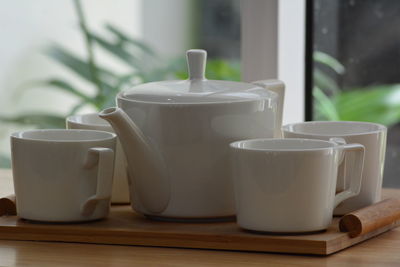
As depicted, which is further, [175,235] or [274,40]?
[274,40]

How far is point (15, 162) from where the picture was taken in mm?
740

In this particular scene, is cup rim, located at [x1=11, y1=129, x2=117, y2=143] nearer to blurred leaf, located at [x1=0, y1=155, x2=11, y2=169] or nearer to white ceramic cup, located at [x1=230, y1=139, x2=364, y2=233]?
white ceramic cup, located at [x1=230, y1=139, x2=364, y2=233]

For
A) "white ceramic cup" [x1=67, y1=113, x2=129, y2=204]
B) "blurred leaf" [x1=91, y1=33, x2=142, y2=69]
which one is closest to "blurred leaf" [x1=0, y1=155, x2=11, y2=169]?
"blurred leaf" [x1=91, y1=33, x2=142, y2=69]

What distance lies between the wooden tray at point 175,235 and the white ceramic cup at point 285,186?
13mm

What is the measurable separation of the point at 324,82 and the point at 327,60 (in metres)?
0.07

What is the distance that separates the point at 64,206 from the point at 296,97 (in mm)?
915

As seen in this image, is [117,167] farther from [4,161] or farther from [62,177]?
[4,161]

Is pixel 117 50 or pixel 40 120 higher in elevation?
pixel 117 50

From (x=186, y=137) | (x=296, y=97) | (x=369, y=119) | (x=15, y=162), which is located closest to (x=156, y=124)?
(x=186, y=137)

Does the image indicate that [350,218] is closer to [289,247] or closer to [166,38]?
[289,247]

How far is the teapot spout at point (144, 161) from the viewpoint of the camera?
2.39 ft

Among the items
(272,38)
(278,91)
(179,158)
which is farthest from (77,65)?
(179,158)

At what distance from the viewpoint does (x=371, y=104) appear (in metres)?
1.98

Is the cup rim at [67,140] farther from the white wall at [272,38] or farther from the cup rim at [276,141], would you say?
the white wall at [272,38]
